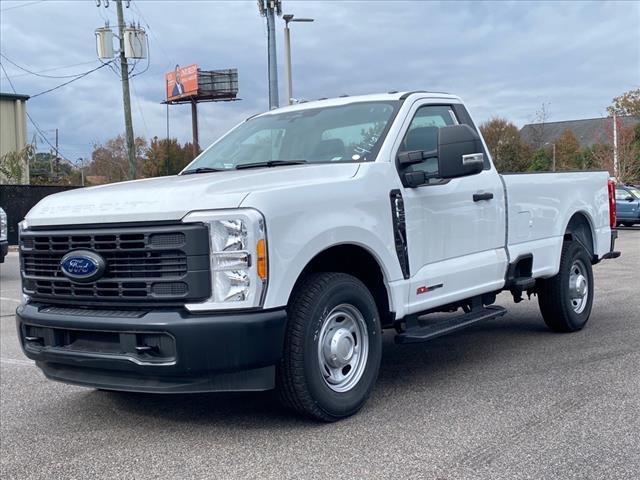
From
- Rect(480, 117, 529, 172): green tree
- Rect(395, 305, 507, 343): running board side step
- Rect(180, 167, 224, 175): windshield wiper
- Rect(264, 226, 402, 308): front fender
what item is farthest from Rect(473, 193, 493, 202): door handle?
Rect(480, 117, 529, 172): green tree

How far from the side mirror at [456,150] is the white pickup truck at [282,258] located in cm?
1

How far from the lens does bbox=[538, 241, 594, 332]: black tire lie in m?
7.39

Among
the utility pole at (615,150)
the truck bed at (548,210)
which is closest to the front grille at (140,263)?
the truck bed at (548,210)

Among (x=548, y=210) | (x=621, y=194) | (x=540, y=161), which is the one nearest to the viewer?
(x=548, y=210)

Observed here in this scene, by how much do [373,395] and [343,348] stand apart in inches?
29.6

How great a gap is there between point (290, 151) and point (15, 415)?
2.64 metres

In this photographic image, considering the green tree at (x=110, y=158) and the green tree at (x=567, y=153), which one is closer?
the green tree at (x=567, y=153)

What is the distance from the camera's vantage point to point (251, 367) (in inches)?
170

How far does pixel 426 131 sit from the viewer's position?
6.03 m

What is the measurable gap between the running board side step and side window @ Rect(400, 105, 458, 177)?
112 centimetres

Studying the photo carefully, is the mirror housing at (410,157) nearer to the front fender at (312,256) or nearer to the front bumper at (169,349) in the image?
the front fender at (312,256)

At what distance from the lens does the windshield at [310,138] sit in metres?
5.61

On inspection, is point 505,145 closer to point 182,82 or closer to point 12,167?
point 12,167

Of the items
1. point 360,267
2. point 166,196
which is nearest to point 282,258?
point 166,196
